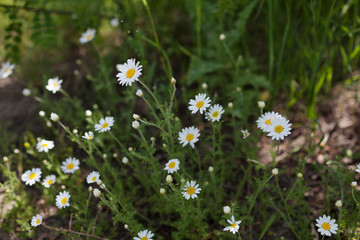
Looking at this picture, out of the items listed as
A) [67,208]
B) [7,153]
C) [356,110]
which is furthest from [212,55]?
[7,153]

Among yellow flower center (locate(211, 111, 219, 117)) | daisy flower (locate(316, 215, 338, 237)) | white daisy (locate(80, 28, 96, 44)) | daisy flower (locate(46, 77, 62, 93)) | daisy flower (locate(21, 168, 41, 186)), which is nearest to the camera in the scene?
daisy flower (locate(316, 215, 338, 237))

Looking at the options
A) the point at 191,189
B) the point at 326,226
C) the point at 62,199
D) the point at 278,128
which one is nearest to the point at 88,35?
the point at 62,199

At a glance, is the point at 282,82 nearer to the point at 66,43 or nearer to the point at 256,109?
the point at 256,109

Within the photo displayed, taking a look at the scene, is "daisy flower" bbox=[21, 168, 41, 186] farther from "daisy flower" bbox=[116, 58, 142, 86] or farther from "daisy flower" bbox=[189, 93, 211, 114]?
"daisy flower" bbox=[189, 93, 211, 114]

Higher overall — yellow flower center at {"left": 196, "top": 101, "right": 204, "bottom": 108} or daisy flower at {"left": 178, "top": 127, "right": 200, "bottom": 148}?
yellow flower center at {"left": 196, "top": 101, "right": 204, "bottom": 108}

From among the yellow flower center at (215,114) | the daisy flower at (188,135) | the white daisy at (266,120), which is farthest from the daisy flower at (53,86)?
the white daisy at (266,120)

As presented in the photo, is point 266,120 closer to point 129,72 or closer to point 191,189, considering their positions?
point 191,189

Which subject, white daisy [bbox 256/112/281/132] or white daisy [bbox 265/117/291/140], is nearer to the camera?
white daisy [bbox 265/117/291/140]

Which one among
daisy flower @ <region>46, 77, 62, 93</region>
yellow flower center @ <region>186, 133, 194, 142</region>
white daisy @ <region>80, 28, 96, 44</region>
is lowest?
yellow flower center @ <region>186, 133, 194, 142</region>

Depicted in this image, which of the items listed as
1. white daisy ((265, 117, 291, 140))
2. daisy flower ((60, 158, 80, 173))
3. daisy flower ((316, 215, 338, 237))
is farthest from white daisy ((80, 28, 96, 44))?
daisy flower ((316, 215, 338, 237))
